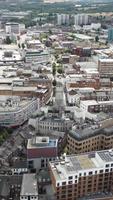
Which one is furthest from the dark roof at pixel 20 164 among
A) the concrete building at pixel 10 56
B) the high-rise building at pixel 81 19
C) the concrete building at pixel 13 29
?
the high-rise building at pixel 81 19

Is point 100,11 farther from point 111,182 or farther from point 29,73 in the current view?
point 111,182

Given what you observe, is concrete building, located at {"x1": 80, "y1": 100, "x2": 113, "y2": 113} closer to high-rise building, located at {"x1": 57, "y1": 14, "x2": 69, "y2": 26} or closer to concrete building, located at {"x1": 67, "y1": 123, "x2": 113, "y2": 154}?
concrete building, located at {"x1": 67, "y1": 123, "x2": 113, "y2": 154}

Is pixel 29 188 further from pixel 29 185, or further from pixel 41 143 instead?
pixel 41 143

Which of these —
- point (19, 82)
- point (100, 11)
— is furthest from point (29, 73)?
point (100, 11)

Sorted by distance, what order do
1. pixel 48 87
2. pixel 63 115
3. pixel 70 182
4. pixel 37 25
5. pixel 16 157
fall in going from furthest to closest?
pixel 37 25, pixel 48 87, pixel 63 115, pixel 16 157, pixel 70 182

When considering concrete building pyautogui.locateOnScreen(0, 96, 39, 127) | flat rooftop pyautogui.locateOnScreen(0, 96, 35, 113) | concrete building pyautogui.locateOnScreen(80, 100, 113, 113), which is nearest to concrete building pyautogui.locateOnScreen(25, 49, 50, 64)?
flat rooftop pyautogui.locateOnScreen(0, 96, 35, 113)

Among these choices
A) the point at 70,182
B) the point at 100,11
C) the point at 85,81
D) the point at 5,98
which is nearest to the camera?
the point at 70,182

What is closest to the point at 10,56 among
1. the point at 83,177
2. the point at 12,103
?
the point at 12,103
